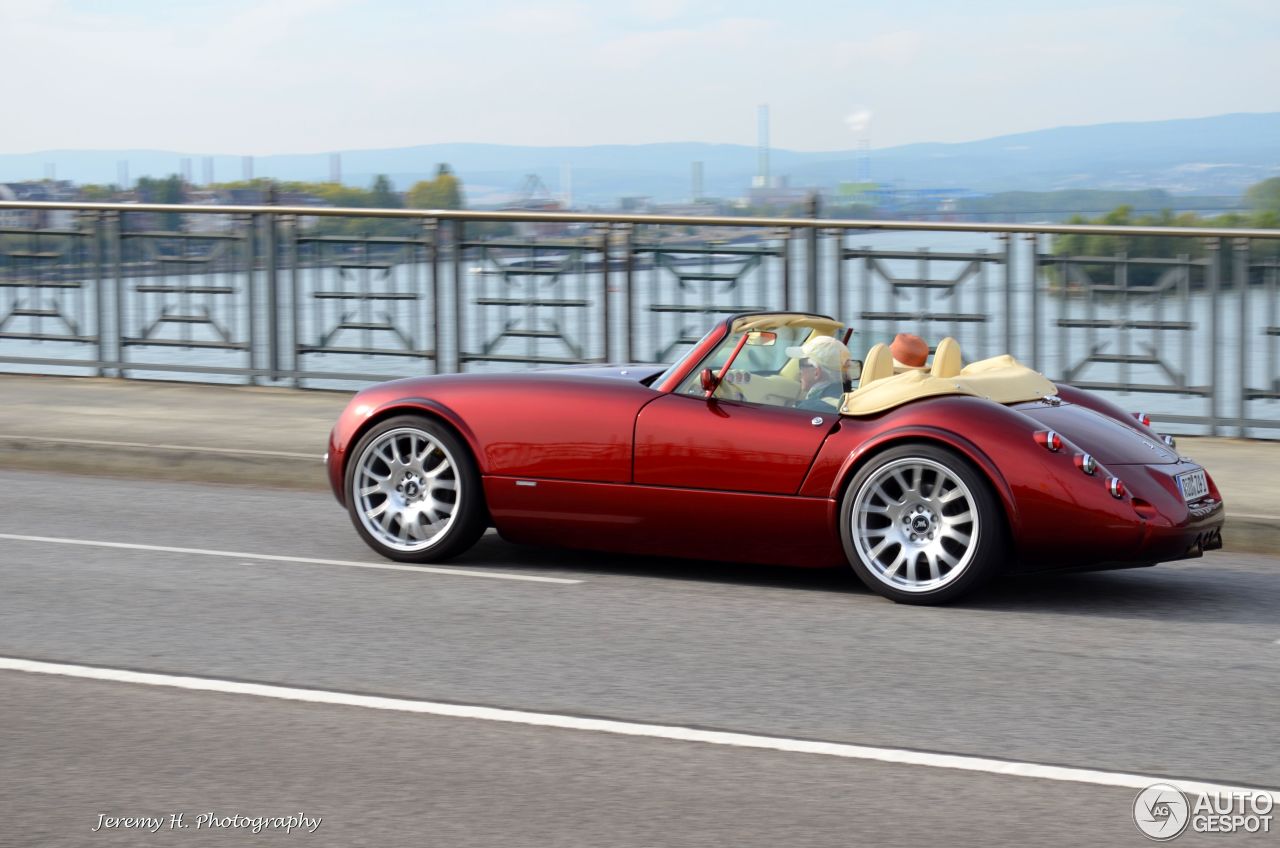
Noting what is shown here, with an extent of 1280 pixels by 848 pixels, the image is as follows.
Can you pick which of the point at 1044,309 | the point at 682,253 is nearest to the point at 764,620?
the point at 1044,309

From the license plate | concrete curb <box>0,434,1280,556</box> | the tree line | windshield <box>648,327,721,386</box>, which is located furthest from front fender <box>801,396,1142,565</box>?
the tree line

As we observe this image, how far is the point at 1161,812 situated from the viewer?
449cm

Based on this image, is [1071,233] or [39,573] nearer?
[39,573]

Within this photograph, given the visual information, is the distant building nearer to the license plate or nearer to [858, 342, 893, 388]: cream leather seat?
[858, 342, 893, 388]: cream leather seat

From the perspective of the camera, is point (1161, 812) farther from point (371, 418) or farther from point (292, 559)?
point (292, 559)

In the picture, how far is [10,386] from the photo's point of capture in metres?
14.6

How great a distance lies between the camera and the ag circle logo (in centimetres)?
436

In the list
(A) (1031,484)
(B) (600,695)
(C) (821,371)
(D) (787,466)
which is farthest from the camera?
(C) (821,371)

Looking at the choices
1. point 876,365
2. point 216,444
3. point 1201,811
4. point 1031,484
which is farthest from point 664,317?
point 1201,811

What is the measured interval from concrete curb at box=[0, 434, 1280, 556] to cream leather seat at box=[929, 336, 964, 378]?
4268 mm

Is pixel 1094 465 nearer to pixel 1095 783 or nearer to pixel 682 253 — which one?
pixel 1095 783

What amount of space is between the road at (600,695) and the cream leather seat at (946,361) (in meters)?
0.96

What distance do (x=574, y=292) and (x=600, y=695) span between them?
303 inches

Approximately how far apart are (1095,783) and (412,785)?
1827 millimetres
